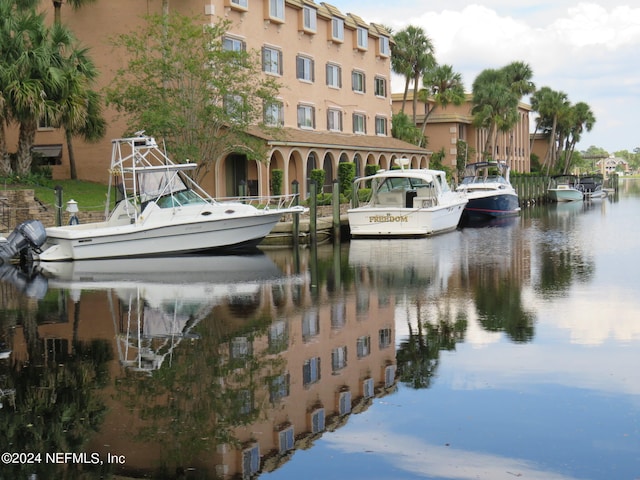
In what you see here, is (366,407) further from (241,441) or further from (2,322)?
(2,322)

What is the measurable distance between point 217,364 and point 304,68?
37.6 metres

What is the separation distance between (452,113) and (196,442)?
70.7 meters

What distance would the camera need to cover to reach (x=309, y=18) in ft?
157

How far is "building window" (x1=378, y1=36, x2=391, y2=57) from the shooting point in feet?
187

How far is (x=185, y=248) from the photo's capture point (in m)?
27.2

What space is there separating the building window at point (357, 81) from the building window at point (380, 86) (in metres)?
1.73

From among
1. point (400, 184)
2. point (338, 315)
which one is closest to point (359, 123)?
point (400, 184)

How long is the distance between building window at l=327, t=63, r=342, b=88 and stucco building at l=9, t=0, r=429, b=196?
0.06 metres

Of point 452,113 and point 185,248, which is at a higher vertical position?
point 452,113

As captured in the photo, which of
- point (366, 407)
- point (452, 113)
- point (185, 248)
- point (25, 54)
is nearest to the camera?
point (366, 407)

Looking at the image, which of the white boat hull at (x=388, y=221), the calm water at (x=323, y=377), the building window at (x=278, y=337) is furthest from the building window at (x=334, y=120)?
the building window at (x=278, y=337)

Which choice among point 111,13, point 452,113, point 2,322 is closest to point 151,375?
point 2,322

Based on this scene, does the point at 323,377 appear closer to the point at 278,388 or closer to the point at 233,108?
the point at 278,388

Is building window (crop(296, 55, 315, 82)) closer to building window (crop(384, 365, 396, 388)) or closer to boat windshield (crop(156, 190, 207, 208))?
boat windshield (crop(156, 190, 207, 208))
